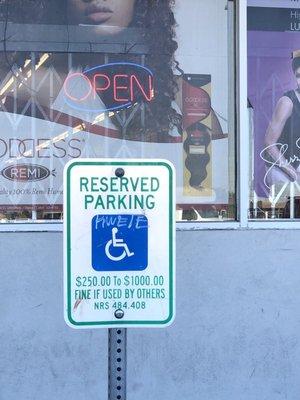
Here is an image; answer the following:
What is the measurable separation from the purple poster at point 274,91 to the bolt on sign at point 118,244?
225cm

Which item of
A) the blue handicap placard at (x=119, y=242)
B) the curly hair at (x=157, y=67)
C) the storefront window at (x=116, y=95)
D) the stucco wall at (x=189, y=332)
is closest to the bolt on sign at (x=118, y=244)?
the blue handicap placard at (x=119, y=242)

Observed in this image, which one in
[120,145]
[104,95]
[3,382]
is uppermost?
[104,95]

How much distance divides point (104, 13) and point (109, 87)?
1.73ft

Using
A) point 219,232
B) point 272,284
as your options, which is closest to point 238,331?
point 272,284

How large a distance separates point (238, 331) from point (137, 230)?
215cm

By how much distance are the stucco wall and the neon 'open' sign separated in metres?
0.99

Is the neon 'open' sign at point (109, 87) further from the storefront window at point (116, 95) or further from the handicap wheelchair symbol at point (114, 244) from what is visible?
the handicap wheelchair symbol at point (114, 244)

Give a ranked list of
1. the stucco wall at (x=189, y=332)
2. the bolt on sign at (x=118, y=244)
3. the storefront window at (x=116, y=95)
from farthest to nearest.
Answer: the storefront window at (x=116, y=95) < the stucco wall at (x=189, y=332) < the bolt on sign at (x=118, y=244)

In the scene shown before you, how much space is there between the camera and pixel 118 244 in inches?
96.0

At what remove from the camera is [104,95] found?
4.52m

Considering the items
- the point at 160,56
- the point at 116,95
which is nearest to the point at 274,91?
the point at 160,56

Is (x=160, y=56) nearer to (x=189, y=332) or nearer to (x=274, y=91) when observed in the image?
(x=274, y=91)

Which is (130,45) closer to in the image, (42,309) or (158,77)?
(158,77)

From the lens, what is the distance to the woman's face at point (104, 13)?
14.7 ft
